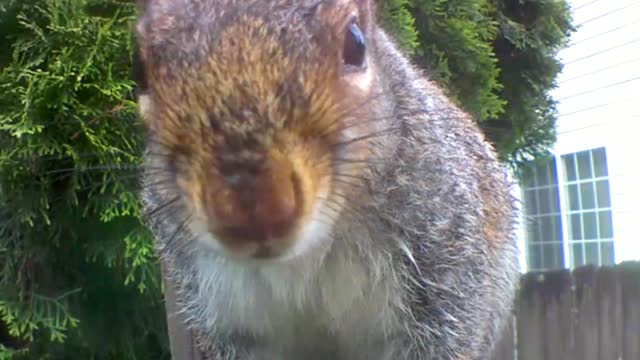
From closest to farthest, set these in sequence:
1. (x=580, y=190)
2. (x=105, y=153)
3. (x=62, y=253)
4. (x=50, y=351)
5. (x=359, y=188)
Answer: (x=359, y=188) < (x=105, y=153) < (x=62, y=253) < (x=50, y=351) < (x=580, y=190)

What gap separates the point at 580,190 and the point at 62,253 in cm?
351

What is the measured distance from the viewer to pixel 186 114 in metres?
0.77

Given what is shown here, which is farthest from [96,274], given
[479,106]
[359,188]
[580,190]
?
[580,190]

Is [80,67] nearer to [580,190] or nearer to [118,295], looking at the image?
[118,295]

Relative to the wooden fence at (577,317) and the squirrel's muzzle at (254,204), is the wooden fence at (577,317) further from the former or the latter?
the squirrel's muzzle at (254,204)

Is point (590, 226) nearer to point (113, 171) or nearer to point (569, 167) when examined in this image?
point (569, 167)

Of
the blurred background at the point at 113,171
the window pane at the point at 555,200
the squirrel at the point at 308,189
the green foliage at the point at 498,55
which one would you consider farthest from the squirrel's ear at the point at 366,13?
the window pane at the point at 555,200

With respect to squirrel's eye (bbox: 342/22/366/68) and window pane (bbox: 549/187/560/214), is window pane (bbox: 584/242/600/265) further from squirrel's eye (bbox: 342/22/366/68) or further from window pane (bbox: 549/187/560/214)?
squirrel's eye (bbox: 342/22/366/68)

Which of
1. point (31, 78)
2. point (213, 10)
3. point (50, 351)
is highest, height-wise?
point (31, 78)

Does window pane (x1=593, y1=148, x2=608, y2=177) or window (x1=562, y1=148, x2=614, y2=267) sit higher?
window pane (x1=593, y1=148, x2=608, y2=177)

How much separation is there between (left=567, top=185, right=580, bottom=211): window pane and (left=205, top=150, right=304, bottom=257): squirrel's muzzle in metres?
4.57

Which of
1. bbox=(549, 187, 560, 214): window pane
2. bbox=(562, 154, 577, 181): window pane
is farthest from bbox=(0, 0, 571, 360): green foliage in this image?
bbox=(549, 187, 560, 214): window pane

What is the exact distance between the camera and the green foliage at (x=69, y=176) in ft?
6.25

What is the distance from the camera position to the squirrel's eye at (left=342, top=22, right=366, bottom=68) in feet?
2.83
